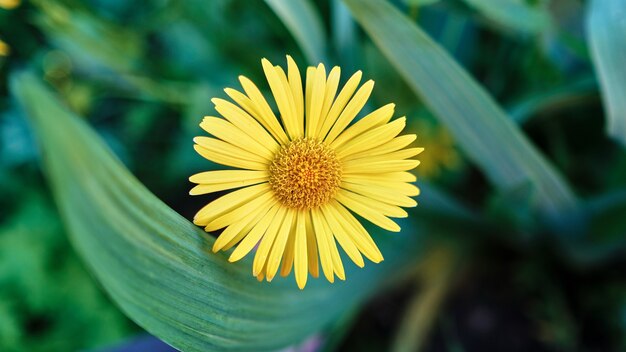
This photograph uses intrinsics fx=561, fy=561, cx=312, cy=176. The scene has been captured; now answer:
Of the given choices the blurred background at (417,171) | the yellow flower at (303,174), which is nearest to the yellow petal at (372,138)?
the yellow flower at (303,174)

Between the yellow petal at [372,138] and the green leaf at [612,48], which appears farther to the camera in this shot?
the green leaf at [612,48]

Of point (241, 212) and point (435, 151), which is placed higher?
point (435, 151)

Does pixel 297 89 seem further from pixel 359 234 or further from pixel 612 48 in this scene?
pixel 612 48

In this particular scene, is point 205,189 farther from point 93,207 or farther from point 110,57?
point 110,57

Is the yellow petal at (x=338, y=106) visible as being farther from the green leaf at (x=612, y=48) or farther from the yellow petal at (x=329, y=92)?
the green leaf at (x=612, y=48)

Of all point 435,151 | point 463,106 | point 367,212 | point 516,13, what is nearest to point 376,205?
point 367,212

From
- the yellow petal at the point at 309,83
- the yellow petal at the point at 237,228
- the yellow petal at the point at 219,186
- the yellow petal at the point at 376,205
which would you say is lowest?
the yellow petal at the point at 237,228

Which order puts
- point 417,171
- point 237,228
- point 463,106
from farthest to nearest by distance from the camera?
point 417,171 → point 463,106 → point 237,228
